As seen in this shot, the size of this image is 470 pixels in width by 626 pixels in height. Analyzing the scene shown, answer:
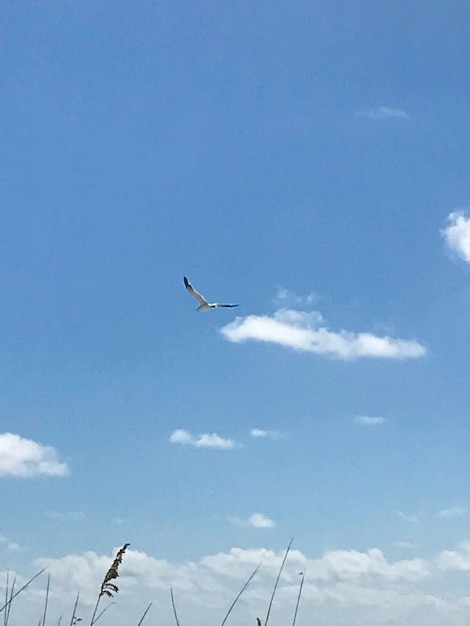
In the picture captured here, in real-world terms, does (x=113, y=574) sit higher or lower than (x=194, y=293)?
lower

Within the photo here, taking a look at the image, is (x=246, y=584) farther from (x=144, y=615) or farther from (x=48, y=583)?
(x=48, y=583)

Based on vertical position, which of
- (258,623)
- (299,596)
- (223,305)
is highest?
(223,305)

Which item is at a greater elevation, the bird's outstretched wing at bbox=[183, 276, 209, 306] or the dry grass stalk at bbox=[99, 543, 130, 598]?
the bird's outstretched wing at bbox=[183, 276, 209, 306]

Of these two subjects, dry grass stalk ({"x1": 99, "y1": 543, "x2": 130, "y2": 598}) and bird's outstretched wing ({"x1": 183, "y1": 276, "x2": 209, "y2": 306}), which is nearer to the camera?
dry grass stalk ({"x1": 99, "y1": 543, "x2": 130, "y2": 598})

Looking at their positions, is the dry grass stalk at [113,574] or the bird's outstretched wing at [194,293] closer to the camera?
the dry grass stalk at [113,574]

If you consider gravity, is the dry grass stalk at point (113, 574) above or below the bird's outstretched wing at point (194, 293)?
below

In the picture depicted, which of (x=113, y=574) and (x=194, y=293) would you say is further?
(x=194, y=293)

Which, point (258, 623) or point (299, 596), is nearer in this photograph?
point (258, 623)

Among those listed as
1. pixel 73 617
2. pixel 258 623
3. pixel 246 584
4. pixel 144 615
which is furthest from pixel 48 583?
pixel 258 623

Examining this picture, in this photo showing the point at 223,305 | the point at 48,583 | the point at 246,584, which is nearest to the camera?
the point at 246,584

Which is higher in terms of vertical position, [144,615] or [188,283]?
[188,283]

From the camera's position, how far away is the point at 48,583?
10.9m

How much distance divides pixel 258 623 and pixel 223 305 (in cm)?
3863

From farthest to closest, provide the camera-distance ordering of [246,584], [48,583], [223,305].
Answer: [223,305] → [48,583] → [246,584]
